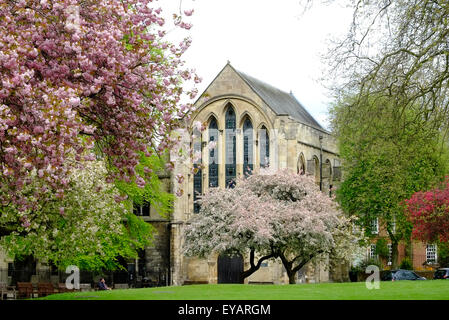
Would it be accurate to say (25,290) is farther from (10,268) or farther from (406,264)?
(406,264)

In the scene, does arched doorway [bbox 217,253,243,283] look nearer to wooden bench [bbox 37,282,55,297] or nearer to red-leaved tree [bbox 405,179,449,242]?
red-leaved tree [bbox 405,179,449,242]

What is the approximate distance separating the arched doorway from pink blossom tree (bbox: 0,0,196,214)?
34.7 meters

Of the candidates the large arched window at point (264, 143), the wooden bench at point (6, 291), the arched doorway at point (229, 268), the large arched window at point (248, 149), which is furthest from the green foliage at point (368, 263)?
the wooden bench at point (6, 291)

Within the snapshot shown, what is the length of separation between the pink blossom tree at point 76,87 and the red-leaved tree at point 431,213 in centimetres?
2550

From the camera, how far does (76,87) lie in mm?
14414

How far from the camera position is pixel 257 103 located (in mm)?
53719

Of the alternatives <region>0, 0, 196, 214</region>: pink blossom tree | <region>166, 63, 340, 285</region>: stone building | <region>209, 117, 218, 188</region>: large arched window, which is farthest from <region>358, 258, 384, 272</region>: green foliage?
<region>0, 0, 196, 214</region>: pink blossom tree

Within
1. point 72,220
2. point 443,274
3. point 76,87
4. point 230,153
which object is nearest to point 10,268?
point 230,153

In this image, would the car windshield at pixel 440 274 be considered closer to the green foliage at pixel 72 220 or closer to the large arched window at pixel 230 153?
the large arched window at pixel 230 153

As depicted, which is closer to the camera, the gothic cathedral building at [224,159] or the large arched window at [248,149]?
the gothic cathedral building at [224,159]

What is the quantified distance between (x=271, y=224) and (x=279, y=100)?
25.5 meters

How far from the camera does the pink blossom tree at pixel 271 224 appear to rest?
37062mm

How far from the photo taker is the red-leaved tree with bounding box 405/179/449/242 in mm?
40188

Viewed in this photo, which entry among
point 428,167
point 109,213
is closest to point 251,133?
point 428,167
